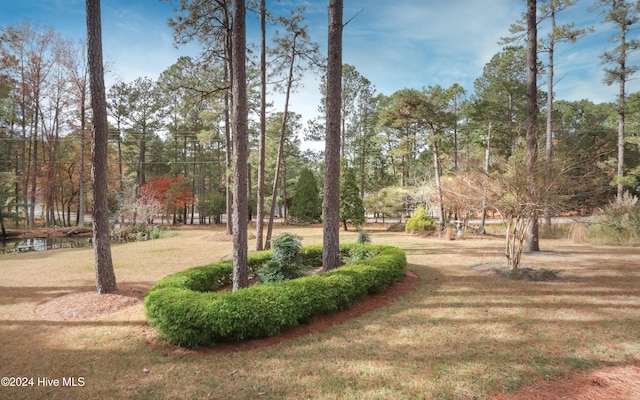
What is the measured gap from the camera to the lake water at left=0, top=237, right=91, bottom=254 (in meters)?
14.3

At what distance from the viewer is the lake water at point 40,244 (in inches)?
564

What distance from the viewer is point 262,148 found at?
427 inches

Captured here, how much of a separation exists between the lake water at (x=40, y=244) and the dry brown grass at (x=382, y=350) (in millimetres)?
10264

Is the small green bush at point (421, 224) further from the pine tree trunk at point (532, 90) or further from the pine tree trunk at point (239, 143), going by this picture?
the pine tree trunk at point (239, 143)

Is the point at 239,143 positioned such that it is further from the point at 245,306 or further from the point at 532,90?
the point at 532,90

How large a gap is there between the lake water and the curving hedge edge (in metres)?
13.6

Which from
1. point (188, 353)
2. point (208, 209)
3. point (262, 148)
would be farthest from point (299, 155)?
point (188, 353)

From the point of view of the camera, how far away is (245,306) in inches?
155

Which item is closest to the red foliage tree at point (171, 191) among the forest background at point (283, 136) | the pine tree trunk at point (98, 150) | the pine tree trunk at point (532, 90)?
the forest background at point (283, 136)

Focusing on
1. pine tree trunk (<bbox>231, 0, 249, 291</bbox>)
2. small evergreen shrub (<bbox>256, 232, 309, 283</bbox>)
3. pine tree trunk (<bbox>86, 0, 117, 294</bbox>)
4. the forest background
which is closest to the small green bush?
the forest background

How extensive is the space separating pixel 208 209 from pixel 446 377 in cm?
2401

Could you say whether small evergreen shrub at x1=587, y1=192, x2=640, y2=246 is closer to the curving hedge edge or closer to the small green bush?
the small green bush

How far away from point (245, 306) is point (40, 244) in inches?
718

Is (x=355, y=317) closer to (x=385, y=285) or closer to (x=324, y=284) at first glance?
(x=324, y=284)
